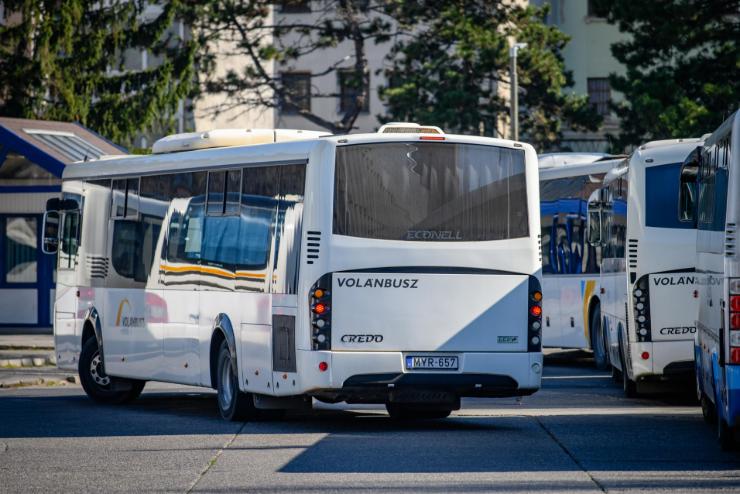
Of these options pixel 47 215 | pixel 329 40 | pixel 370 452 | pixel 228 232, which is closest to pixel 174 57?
pixel 329 40

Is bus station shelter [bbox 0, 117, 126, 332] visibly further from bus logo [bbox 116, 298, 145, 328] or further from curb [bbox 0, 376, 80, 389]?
bus logo [bbox 116, 298, 145, 328]

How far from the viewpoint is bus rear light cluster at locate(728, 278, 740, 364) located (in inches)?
513

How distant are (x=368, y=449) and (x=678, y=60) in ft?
98.9

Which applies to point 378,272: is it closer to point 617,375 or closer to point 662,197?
point 662,197

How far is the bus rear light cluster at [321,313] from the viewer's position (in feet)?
51.9

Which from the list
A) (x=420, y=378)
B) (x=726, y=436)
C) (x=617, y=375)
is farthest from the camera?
(x=617, y=375)

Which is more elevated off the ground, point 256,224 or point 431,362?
point 256,224

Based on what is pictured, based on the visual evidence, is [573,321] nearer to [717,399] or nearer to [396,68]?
[717,399]

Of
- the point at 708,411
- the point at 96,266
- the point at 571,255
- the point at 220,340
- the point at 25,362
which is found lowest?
the point at 25,362

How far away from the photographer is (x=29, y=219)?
3591 centimetres

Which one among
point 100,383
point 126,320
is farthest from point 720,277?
point 100,383

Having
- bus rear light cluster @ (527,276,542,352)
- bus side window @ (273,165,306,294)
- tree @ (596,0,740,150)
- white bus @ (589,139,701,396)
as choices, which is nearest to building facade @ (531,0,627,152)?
tree @ (596,0,740,150)

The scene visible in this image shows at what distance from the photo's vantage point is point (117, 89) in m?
44.0

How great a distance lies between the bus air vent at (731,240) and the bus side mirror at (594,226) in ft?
36.6
